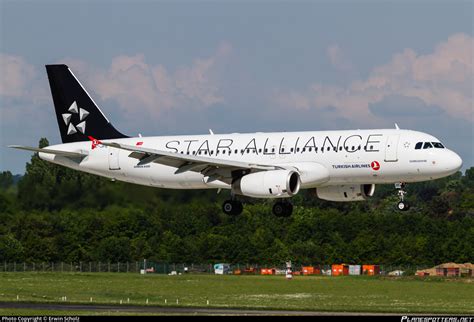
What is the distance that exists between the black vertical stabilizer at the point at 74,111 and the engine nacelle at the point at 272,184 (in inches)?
558

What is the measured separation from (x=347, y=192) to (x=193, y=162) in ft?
33.9

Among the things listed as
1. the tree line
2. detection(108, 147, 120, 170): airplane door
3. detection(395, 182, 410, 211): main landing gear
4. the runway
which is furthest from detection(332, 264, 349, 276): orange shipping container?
detection(395, 182, 410, 211): main landing gear

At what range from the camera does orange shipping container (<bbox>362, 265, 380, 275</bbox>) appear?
14500cm

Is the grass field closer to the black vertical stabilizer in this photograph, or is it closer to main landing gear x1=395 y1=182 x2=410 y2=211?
main landing gear x1=395 y1=182 x2=410 y2=211

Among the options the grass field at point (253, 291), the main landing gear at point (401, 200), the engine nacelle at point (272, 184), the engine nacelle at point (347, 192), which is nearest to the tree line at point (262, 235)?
the grass field at point (253, 291)

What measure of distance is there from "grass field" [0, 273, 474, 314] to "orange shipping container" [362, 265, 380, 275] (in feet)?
36.6

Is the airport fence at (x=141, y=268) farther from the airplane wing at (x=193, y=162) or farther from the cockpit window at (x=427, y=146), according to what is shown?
the cockpit window at (x=427, y=146)

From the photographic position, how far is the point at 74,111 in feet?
290

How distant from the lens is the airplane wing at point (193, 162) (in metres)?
76.8

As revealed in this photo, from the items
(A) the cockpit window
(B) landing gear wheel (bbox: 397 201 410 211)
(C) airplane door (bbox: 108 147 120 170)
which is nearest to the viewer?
(A) the cockpit window

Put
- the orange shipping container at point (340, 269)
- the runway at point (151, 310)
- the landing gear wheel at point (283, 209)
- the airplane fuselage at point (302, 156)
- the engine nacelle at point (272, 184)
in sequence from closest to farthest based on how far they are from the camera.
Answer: the runway at point (151, 310) → the airplane fuselage at point (302, 156) → the engine nacelle at point (272, 184) → the landing gear wheel at point (283, 209) → the orange shipping container at point (340, 269)

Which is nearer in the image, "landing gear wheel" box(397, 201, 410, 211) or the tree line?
"landing gear wheel" box(397, 201, 410, 211)

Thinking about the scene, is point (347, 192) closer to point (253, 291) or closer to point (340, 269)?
point (253, 291)

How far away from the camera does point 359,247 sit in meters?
152
